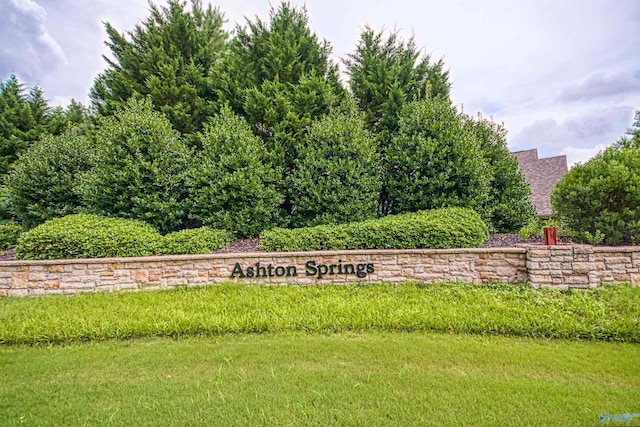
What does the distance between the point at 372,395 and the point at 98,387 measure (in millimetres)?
2593

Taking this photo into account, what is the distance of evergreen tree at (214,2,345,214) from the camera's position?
26.2 ft

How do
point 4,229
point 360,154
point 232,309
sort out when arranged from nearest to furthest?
point 232,309, point 360,154, point 4,229

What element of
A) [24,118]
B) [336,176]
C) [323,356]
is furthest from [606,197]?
[24,118]

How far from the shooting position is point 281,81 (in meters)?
8.63

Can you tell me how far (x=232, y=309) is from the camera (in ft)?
15.3

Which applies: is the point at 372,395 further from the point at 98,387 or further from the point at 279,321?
the point at 98,387

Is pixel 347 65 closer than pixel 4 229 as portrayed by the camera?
No

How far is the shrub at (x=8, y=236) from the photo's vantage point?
769cm

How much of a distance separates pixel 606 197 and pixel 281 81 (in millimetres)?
7942

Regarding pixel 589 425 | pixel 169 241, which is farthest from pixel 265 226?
pixel 589 425

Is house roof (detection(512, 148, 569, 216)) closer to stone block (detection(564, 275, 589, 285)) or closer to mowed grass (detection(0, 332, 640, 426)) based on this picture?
stone block (detection(564, 275, 589, 285))

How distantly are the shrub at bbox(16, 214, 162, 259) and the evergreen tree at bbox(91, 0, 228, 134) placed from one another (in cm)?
428

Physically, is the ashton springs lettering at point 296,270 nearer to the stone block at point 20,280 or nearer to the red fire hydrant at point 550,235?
the red fire hydrant at point 550,235

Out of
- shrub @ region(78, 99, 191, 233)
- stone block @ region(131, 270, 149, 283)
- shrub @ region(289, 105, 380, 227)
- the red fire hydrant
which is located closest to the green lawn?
stone block @ region(131, 270, 149, 283)
